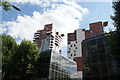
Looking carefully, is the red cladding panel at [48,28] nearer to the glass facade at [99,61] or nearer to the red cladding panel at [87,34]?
the red cladding panel at [87,34]

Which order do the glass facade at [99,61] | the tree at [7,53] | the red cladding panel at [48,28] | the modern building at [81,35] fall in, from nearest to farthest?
1. the glass facade at [99,61]
2. the tree at [7,53]
3. the modern building at [81,35]
4. the red cladding panel at [48,28]

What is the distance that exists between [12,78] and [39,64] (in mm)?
7719

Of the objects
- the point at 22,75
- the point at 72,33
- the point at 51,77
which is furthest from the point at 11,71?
the point at 72,33

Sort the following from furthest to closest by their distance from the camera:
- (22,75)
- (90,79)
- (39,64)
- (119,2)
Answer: (39,64) < (22,75) < (90,79) < (119,2)

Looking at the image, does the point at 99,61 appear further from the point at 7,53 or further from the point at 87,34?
the point at 87,34

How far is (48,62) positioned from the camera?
25.8 m

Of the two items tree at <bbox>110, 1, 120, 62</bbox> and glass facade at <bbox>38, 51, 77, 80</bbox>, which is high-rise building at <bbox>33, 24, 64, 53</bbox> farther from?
tree at <bbox>110, 1, 120, 62</bbox>

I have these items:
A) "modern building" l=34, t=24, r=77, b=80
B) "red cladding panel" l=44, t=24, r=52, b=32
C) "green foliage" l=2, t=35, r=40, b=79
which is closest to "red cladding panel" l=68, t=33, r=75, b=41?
"red cladding panel" l=44, t=24, r=52, b=32

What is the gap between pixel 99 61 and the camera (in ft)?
64.4

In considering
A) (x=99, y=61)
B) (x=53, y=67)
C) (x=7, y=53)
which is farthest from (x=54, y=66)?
(x=7, y=53)

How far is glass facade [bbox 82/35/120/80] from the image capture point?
18141 mm

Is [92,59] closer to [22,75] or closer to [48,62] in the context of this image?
[48,62]

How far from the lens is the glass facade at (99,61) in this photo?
18.1 meters

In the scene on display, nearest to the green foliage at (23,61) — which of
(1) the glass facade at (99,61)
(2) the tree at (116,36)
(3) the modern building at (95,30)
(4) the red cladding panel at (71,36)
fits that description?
(1) the glass facade at (99,61)
